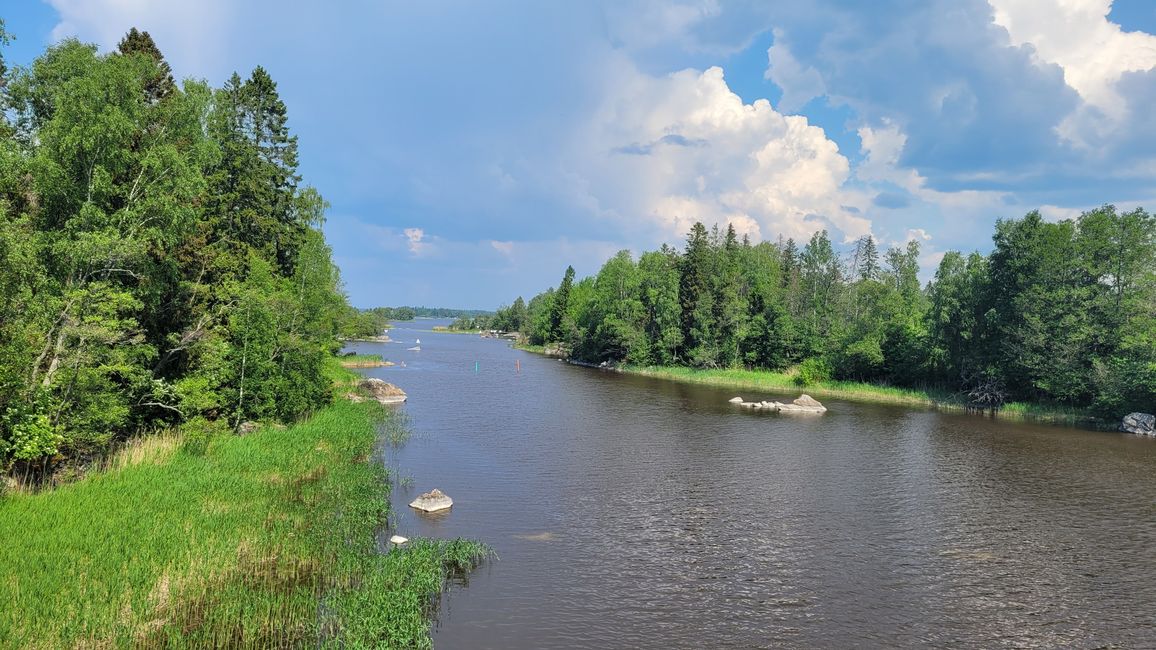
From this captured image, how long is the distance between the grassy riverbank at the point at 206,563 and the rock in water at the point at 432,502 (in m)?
1.57

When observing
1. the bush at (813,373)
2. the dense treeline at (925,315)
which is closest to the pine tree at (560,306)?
the dense treeline at (925,315)

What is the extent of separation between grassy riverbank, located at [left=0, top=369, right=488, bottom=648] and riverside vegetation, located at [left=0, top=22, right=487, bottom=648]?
2.6 inches

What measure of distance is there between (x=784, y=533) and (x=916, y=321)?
68375mm

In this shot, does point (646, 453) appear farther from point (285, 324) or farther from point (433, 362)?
point (433, 362)

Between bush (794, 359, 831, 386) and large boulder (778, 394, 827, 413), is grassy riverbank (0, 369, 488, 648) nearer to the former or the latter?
large boulder (778, 394, 827, 413)

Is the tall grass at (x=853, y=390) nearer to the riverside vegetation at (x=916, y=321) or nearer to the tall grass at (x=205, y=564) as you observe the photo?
the riverside vegetation at (x=916, y=321)

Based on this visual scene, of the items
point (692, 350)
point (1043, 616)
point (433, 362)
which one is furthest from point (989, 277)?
point (433, 362)

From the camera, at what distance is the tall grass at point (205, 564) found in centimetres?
1316

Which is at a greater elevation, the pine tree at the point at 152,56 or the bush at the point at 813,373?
the pine tree at the point at 152,56

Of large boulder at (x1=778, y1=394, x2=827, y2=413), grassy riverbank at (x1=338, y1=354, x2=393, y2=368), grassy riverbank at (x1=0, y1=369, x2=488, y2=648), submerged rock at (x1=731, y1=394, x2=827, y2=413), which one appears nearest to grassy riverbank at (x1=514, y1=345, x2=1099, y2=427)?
submerged rock at (x1=731, y1=394, x2=827, y2=413)

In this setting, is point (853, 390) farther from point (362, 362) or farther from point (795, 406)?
point (362, 362)

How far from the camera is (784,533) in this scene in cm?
2475

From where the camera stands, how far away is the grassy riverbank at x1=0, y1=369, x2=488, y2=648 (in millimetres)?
13172

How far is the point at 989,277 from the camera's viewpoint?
68.1 meters
